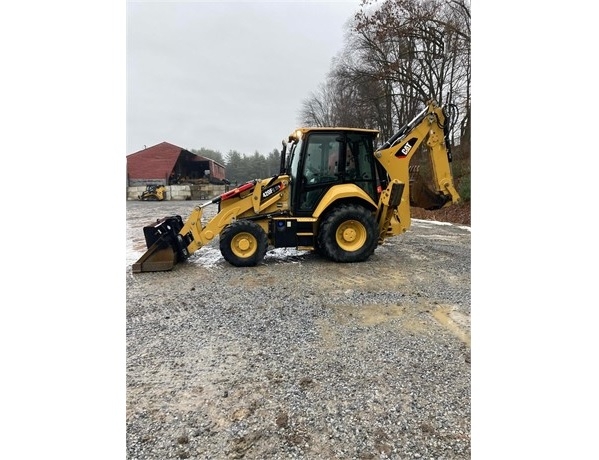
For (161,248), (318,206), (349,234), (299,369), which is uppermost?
(318,206)

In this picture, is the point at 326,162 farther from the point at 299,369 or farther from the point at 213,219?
the point at 299,369

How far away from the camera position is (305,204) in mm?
4836

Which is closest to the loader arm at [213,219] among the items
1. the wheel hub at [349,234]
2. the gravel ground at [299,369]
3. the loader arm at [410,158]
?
the gravel ground at [299,369]

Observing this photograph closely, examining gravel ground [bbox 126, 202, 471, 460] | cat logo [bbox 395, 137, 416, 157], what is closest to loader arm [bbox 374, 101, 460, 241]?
cat logo [bbox 395, 137, 416, 157]

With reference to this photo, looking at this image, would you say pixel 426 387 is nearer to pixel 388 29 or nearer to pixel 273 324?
pixel 273 324

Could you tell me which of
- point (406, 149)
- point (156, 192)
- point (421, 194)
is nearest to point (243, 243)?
point (406, 149)

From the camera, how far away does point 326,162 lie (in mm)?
4777

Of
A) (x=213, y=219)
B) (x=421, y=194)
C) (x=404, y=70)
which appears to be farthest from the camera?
(x=404, y=70)

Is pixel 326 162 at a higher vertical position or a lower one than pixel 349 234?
higher

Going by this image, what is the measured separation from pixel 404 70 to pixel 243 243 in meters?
8.76

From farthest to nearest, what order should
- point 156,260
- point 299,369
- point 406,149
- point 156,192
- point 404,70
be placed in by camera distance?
point 156,192, point 404,70, point 406,149, point 156,260, point 299,369

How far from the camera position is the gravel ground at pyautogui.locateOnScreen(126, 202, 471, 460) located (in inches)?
59.3

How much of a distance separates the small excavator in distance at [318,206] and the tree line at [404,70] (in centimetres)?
85

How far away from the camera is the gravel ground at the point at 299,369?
4.94 feet
